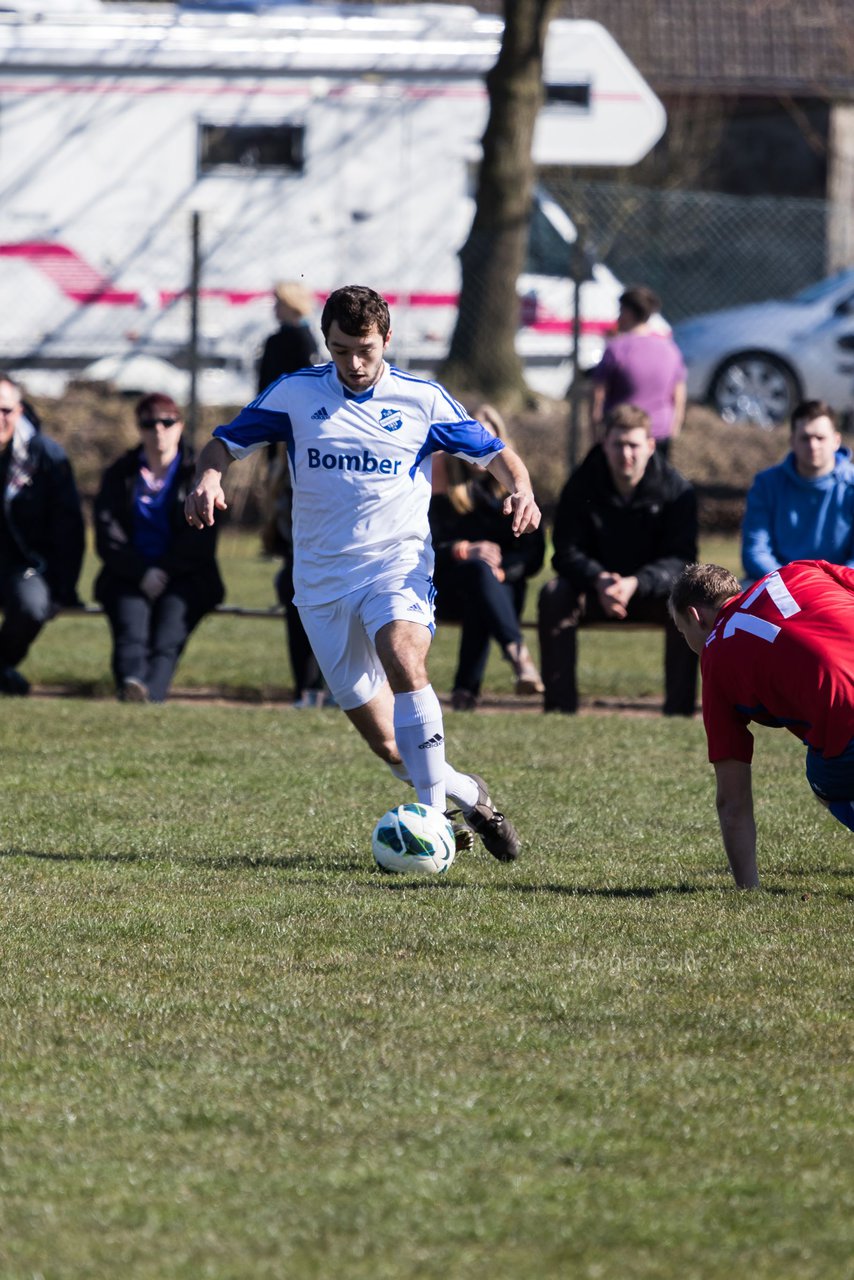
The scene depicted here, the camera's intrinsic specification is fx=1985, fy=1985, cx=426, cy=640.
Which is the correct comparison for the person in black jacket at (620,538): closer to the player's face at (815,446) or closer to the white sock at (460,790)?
the player's face at (815,446)

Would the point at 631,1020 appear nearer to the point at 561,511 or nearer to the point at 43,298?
the point at 561,511

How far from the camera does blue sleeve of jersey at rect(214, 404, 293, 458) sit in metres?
6.74

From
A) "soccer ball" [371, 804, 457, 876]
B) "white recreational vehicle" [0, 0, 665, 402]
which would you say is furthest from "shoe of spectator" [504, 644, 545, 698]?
"white recreational vehicle" [0, 0, 665, 402]

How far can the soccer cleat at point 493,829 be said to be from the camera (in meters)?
6.67

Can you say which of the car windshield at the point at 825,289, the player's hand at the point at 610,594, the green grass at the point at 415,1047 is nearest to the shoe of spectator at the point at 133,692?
the player's hand at the point at 610,594

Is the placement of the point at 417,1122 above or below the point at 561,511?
below

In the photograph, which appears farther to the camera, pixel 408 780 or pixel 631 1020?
pixel 408 780

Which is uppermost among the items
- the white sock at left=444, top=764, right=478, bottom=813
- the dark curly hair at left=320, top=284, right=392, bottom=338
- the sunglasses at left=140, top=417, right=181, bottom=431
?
the dark curly hair at left=320, top=284, right=392, bottom=338

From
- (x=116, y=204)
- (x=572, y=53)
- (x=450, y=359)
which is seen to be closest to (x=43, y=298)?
(x=116, y=204)

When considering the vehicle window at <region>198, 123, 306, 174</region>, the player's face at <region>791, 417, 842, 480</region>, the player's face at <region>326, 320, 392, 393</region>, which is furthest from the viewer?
the vehicle window at <region>198, 123, 306, 174</region>

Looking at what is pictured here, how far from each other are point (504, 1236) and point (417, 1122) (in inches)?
23.1

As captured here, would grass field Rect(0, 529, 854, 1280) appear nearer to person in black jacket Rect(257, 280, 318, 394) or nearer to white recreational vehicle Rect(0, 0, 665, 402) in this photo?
person in black jacket Rect(257, 280, 318, 394)

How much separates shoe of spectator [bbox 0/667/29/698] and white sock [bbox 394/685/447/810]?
514 cm

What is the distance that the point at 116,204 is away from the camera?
65.0ft
